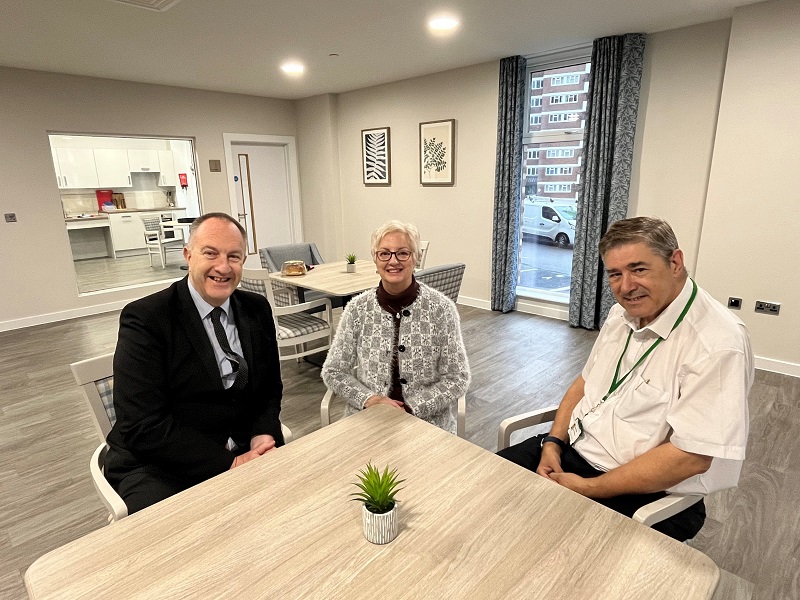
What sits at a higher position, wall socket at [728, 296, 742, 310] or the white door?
the white door

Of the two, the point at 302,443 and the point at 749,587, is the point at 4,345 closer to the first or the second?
the point at 302,443

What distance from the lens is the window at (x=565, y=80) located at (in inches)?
184

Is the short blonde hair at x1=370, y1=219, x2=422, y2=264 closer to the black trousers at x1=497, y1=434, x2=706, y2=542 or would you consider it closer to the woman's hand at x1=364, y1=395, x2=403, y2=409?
the woman's hand at x1=364, y1=395, x2=403, y2=409

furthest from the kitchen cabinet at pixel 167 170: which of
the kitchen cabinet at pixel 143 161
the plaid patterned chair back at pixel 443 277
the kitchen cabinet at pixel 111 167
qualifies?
the plaid patterned chair back at pixel 443 277

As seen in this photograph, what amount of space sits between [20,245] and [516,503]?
5.98 metres

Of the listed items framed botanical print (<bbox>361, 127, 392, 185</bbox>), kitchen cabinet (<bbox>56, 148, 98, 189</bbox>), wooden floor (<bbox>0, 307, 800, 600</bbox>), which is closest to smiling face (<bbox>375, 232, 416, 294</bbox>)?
wooden floor (<bbox>0, 307, 800, 600</bbox>)

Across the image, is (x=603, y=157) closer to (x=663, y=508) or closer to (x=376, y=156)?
(x=376, y=156)

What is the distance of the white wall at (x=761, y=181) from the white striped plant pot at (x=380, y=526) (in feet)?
12.6

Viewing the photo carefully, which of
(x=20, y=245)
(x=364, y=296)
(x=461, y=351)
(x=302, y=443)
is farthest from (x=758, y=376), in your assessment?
(x=20, y=245)

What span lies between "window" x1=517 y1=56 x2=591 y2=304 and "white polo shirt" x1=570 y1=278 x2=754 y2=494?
361cm

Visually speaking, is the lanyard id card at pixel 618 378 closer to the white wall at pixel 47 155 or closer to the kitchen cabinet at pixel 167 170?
the white wall at pixel 47 155

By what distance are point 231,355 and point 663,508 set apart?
1.34m

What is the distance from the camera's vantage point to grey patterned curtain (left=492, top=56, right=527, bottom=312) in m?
4.79

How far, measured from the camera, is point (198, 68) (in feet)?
16.1
